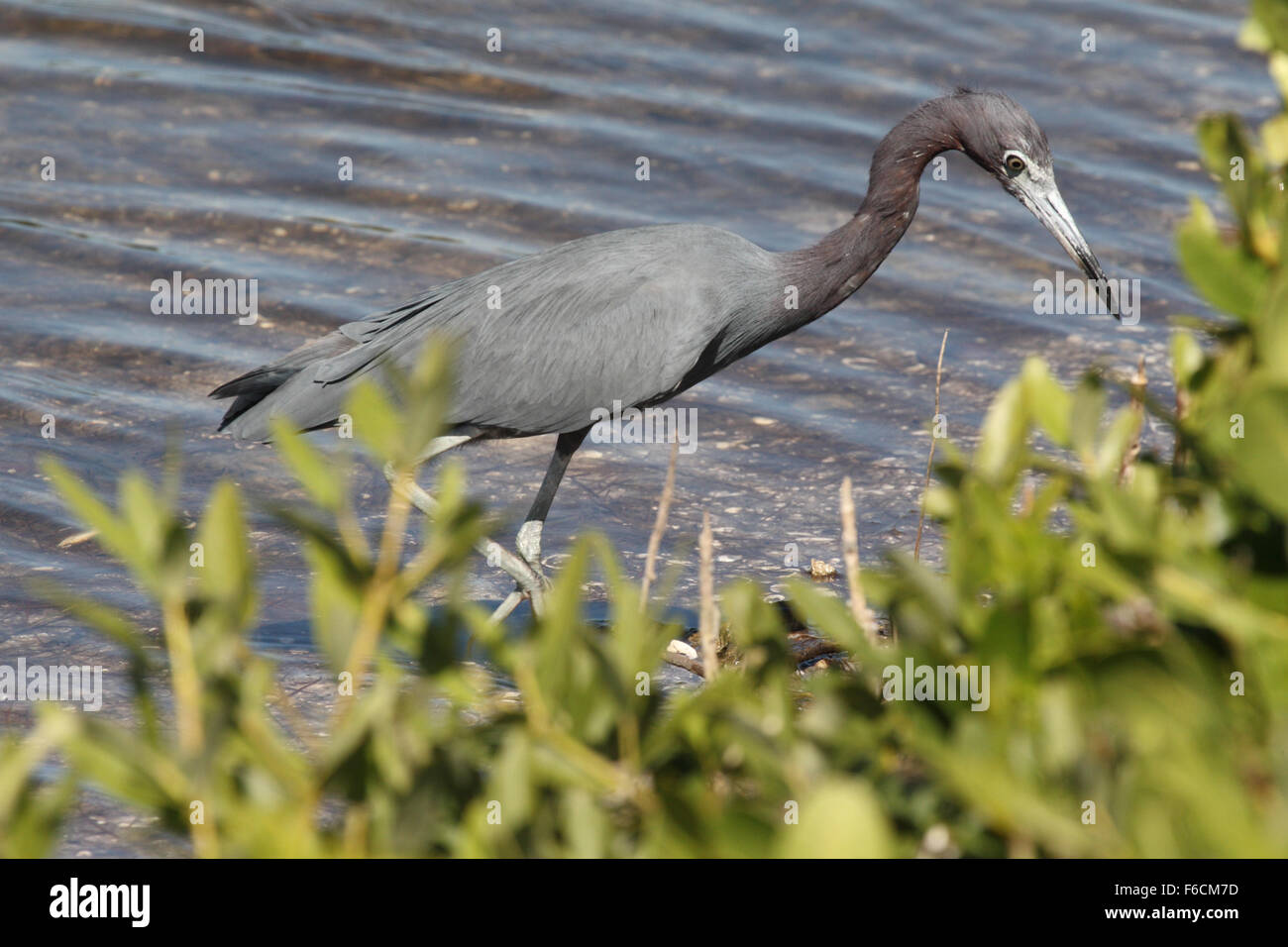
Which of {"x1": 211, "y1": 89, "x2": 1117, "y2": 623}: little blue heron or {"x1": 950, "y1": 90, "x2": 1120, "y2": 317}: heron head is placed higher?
{"x1": 950, "y1": 90, "x2": 1120, "y2": 317}: heron head

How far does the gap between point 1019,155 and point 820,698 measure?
4478 mm

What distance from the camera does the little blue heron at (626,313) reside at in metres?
5.89

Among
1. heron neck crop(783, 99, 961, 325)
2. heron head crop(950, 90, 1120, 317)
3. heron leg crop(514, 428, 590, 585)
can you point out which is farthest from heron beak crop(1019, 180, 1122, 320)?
heron leg crop(514, 428, 590, 585)

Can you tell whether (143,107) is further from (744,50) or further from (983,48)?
(983,48)

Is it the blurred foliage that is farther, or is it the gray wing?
the gray wing

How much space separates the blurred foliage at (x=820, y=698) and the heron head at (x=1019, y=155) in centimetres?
405

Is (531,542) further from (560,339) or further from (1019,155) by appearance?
(1019,155)

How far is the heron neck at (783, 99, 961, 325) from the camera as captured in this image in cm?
607

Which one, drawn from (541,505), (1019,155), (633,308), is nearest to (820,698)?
(633,308)

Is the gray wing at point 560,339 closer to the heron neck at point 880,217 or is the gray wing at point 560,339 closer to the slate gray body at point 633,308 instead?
the slate gray body at point 633,308

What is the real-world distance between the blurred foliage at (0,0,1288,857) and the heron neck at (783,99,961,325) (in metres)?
3.98

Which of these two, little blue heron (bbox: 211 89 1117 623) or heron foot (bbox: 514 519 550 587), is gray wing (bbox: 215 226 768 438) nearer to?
little blue heron (bbox: 211 89 1117 623)

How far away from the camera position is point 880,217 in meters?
6.09

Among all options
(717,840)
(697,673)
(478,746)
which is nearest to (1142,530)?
(717,840)
